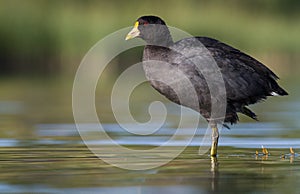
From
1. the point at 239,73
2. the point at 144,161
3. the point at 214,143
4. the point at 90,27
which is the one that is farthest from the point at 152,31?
the point at 90,27

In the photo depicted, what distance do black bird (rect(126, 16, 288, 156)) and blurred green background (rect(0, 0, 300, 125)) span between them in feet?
52.9

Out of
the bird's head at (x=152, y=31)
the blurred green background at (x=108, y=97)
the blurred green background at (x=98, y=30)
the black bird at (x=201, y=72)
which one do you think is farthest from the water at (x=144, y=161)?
the blurred green background at (x=98, y=30)

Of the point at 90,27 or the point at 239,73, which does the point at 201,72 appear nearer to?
the point at 239,73

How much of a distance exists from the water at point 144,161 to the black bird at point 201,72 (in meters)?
0.59

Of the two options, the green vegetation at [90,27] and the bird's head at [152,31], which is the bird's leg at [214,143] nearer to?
the bird's head at [152,31]

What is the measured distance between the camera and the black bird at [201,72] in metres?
10.7

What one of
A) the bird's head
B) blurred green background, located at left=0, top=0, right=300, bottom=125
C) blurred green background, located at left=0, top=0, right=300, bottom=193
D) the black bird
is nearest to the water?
blurred green background, located at left=0, top=0, right=300, bottom=193

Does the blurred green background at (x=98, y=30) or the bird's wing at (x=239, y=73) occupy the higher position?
the bird's wing at (x=239, y=73)

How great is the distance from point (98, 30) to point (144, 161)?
19546mm

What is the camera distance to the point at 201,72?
10.7 m

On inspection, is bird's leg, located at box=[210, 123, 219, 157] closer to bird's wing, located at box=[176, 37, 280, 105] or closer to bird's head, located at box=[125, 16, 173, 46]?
bird's wing, located at box=[176, 37, 280, 105]

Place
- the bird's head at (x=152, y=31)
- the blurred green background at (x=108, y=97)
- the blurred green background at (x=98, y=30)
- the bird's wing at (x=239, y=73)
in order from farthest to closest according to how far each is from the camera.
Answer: the blurred green background at (x=98, y=30), the bird's head at (x=152, y=31), the bird's wing at (x=239, y=73), the blurred green background at (x=108, y=97)

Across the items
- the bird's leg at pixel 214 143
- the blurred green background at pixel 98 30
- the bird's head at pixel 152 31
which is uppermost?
the bird's head at pixel 152 31

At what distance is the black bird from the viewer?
10664mm
